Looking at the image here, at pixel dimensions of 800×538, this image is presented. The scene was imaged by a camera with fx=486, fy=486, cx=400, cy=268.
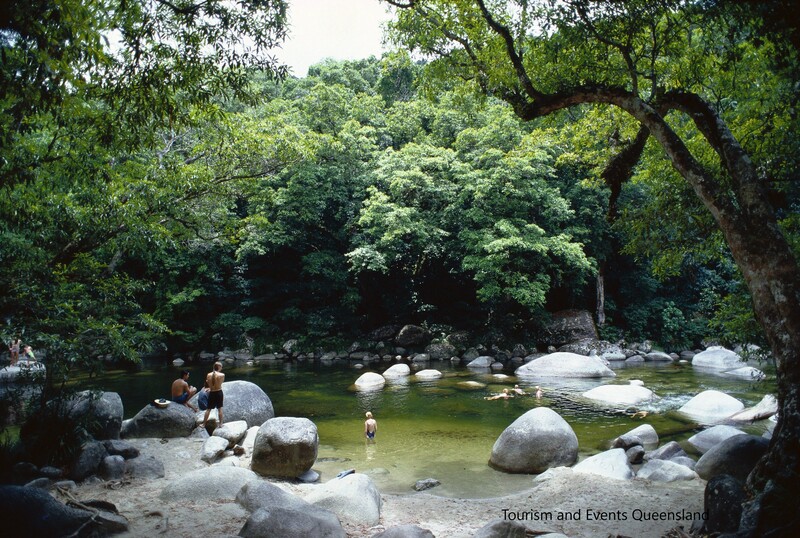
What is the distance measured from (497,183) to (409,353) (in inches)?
376

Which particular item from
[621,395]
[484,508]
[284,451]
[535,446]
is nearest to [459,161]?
[621,395]

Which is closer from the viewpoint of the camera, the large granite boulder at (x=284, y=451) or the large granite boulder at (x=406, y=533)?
the large granite boulder at (x=406, y=533)

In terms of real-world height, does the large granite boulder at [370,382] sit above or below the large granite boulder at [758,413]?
below

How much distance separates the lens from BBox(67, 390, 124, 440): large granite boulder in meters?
8.20

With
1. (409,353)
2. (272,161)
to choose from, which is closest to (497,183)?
(409,353)

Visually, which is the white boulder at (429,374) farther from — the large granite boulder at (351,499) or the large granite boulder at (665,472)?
the large granite boulder at (351,499)

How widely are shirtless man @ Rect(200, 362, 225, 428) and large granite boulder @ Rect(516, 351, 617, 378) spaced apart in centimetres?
1221

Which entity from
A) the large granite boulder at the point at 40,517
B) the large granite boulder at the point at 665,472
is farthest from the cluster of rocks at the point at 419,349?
the large granite boulder at the point at 40,517

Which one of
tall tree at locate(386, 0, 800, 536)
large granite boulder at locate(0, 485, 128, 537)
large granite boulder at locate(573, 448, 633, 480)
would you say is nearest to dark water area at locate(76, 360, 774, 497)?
large granite boulder at locate(573, 448, 633, 480)

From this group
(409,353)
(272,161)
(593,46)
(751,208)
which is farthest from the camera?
(409,353)

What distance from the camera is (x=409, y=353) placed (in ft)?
81.8

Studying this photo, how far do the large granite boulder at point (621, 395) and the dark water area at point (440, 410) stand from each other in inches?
12.6

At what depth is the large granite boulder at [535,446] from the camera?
8.66 m

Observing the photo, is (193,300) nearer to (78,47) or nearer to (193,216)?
(193,216)
